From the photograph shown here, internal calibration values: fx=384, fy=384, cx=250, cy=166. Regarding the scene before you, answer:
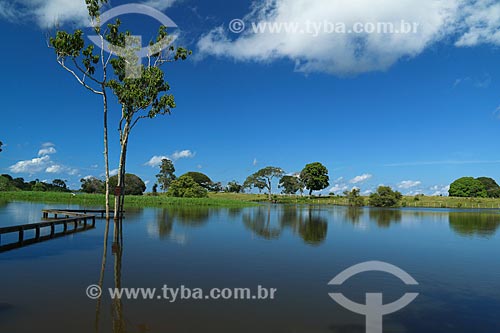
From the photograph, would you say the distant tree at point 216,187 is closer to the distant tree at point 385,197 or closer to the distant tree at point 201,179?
the distant tree at point 201,179

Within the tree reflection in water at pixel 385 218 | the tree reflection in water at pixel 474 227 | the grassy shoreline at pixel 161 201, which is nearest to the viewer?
the tree reflection in water at pixel 474 227

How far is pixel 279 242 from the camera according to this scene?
2030cm

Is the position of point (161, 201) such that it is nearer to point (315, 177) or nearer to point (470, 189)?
point (315, 177)

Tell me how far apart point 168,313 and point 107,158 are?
74.4ft

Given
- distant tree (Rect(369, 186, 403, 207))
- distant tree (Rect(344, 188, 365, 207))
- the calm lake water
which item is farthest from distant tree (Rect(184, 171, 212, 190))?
the calm lake water

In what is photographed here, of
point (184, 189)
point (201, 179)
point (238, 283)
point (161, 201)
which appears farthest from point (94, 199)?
point (201, 179)

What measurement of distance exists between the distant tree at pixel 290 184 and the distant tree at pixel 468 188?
5597 centimetres

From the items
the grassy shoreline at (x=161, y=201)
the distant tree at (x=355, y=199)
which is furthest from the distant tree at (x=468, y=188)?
the distant tree at (x=355, y=199)

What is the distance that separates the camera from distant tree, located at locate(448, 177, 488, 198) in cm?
12112

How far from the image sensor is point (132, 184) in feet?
358

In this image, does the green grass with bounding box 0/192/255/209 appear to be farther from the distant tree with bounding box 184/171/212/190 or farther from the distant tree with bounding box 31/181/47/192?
the distant tree with bounding box 184/171/212/190

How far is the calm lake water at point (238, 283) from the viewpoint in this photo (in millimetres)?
7773

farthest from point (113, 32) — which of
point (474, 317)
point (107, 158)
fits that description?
point (474, 317)

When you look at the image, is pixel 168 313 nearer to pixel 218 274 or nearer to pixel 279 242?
pixel 218 274
